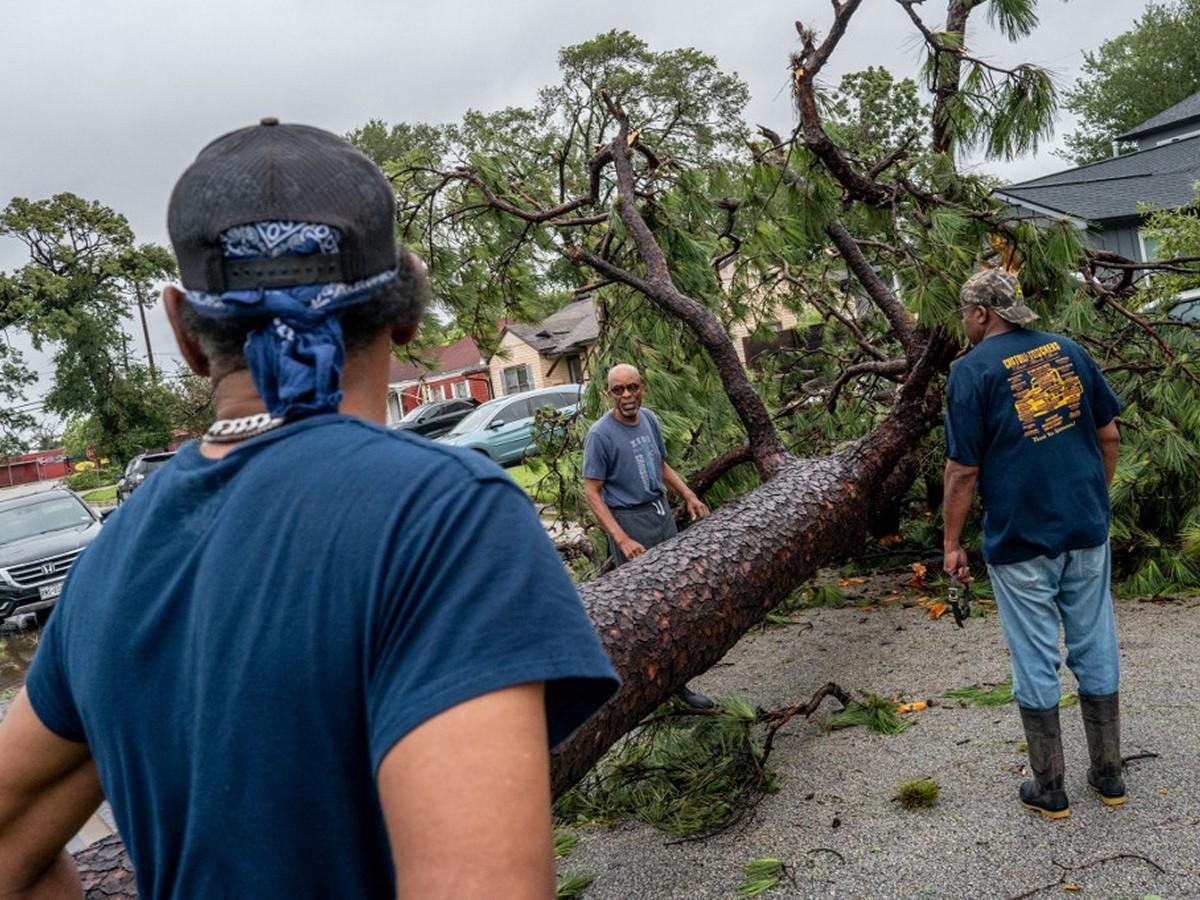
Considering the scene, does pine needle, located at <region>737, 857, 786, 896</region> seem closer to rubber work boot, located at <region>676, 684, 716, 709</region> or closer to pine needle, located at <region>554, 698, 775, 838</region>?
pine needle, located at <region>554, 698, 775, 838</region>

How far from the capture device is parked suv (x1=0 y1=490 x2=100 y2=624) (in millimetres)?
11820

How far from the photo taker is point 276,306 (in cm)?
99

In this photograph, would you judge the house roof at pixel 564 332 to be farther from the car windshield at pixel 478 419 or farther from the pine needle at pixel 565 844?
the pine needle at pixel 565 844

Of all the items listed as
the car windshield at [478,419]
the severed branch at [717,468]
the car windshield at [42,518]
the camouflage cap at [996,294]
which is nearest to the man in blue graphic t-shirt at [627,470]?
the severed branch at [717,468]

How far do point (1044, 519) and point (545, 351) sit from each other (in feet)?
106

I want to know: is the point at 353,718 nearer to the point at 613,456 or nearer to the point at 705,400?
the point at 613,456

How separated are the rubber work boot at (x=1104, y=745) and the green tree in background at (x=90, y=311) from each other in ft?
113

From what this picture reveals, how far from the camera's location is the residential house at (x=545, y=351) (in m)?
36.3

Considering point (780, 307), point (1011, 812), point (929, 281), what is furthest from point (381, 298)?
point (780, 307)

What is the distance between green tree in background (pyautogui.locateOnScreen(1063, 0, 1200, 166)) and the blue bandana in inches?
2055

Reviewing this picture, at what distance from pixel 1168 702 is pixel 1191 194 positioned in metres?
21.6

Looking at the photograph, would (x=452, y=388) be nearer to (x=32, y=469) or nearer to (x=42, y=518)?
(x=42, y=518)

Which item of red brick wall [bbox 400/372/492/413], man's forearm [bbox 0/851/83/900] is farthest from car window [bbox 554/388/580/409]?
red brick wall [bbox 400/372/492/413]

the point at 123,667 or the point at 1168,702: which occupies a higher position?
the point at 123,667
